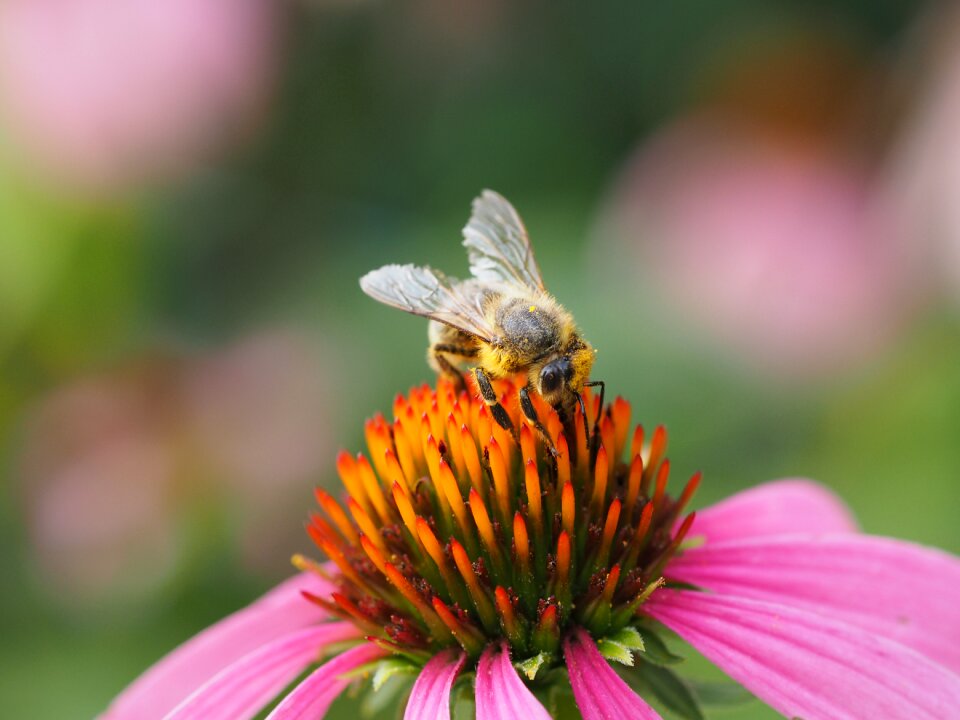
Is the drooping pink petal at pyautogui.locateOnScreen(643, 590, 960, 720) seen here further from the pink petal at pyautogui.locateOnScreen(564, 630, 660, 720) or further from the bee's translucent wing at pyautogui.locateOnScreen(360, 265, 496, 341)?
the bee's translucent wing at pyautogui.locateOnScreen(360, 265, 496, 341)

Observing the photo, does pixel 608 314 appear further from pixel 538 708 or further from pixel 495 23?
pixel 538 708

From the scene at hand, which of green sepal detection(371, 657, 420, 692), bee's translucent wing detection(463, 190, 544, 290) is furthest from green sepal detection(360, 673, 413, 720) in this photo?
bee's translucent wing detection(463, 190, 544, 290)

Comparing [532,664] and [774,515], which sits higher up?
[532,664]

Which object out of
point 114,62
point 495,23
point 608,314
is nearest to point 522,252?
point 608,314

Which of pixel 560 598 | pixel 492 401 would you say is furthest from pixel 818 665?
pixel 492 401

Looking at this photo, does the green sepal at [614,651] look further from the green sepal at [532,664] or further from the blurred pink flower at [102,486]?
the blurred pink flower at [102,486]

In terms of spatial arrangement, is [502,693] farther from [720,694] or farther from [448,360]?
[448,360]
